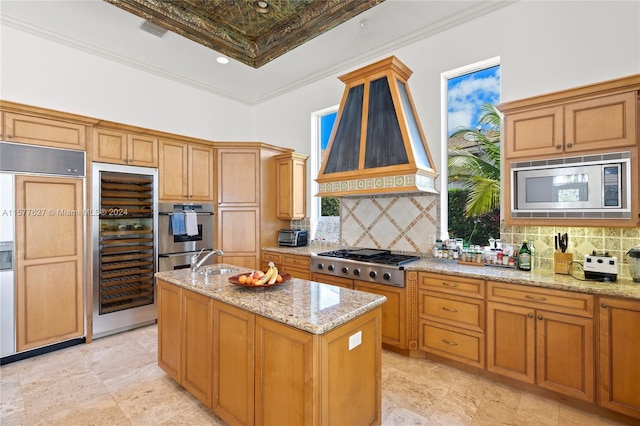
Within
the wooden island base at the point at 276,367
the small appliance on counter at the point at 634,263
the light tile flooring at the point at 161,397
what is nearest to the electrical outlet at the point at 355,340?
the wooden island base at the point at 276,367

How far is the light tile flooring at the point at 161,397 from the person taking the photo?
209 cm

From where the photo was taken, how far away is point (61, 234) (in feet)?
10.2

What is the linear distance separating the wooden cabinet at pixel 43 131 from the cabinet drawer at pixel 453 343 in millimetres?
3977

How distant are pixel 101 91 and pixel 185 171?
141 centimetres

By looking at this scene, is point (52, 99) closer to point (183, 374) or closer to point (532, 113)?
point (183, 374)

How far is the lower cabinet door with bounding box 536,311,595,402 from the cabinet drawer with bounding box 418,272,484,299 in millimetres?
430

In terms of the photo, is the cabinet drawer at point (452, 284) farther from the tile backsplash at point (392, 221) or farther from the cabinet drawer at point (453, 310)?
the tile backsplash at point (392, 221)

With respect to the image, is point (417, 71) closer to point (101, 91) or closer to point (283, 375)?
point (283, 375)

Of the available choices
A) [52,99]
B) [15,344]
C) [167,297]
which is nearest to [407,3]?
[167,297]

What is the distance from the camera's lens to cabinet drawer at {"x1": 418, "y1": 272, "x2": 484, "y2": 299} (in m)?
2.54

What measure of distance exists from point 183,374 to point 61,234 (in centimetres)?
209

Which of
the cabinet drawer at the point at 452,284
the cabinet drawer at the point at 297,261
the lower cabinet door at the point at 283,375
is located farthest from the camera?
the cabinet drawer at the point at 297,261

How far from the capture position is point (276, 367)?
5.17 feet

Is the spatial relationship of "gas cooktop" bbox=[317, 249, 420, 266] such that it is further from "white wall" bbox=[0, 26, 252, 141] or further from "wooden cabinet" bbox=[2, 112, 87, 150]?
"white wall" bbox=[0, 26, 252, 141]
